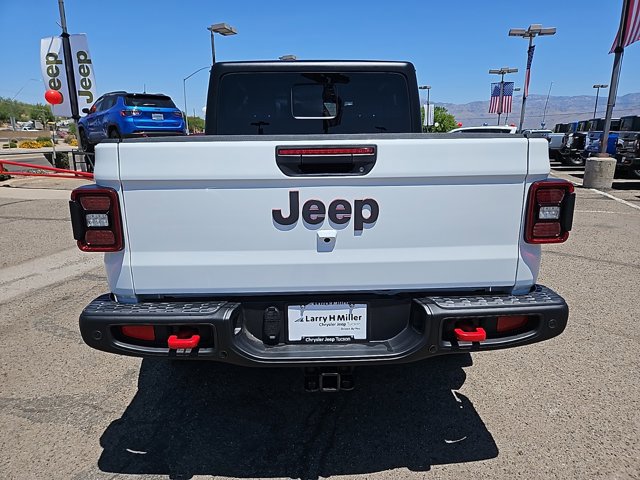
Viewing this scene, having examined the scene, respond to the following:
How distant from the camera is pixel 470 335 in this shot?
7.21 feet

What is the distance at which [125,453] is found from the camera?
2.52m

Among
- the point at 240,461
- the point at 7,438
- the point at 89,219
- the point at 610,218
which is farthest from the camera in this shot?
the point at 610,218

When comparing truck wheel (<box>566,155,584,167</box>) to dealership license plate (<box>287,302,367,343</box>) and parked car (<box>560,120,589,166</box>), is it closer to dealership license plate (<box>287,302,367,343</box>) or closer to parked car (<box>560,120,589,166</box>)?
parked car (<box>560,120,589,166</box>)

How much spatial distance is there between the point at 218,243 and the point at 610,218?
9314 mm

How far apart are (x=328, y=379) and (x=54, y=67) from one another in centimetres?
1509

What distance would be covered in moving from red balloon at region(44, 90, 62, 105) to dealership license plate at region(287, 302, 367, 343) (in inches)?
579

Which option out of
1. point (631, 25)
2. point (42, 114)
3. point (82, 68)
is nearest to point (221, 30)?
point (82, 68)

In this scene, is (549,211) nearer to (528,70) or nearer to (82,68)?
(82,68)

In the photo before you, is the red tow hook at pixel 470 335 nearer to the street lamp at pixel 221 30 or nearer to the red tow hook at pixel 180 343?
the red tow hook at pixel 180 343

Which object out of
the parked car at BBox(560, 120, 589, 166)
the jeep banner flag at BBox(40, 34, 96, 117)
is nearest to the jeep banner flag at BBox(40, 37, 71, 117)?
the jeep banner flag at BBox(40, 34, 96, 117)

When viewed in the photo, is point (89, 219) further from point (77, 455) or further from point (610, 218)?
point (610, 218)

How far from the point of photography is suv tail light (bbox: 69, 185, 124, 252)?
2146 mm

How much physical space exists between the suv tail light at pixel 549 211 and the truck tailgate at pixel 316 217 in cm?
7

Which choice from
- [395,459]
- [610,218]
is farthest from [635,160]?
[395,459]
